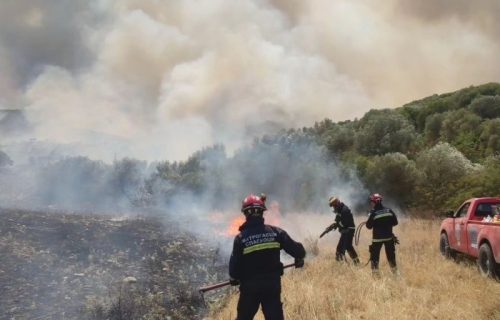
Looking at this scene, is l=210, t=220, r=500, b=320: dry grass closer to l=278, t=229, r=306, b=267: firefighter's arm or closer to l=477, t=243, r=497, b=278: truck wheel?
l=477, t=243, r=497, b=278: truck wheel

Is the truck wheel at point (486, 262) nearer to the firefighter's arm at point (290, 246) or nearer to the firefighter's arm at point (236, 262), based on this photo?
the firefighter's arm at point (290, 246)

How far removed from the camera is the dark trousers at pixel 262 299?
18.1ft

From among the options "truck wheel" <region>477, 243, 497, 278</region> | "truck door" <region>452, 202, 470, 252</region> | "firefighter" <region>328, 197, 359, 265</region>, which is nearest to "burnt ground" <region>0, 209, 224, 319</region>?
"firefighter" <region>328, 197, 359, 265</region>

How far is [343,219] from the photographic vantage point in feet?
37.3

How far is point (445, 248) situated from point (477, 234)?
2.57 metres

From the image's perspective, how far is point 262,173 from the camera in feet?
138

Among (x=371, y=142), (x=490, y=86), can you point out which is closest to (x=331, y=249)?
(x=371, y=142)

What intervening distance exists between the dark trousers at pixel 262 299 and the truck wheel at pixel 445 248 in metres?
8.15

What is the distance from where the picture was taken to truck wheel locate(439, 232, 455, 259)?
1200 centimetres

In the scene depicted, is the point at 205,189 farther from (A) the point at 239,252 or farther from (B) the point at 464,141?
(A) the point at 239,252

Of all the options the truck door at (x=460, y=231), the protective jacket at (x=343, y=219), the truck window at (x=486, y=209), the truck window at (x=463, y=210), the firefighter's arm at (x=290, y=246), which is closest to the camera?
the firefighter's arm at (x=290, y=246)

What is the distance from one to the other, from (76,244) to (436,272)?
1315cm

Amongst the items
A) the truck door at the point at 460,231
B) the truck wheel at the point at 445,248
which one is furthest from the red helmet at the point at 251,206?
the truck wheel at the point at 445,248

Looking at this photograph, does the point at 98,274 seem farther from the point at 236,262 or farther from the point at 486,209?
the point at 486,209
